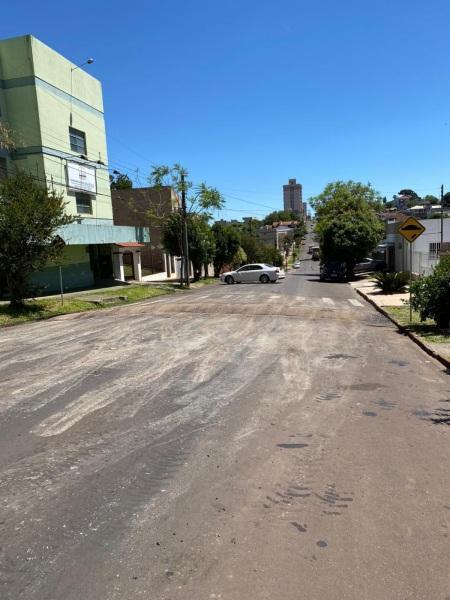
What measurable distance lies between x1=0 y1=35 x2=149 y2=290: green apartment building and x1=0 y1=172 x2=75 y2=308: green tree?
17.6 feet

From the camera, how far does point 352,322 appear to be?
1605 centimetres

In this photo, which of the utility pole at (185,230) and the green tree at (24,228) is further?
the utility pole at (185,230)

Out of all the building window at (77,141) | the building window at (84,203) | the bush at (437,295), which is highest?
the building window at (77,141)

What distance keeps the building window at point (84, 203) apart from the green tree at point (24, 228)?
45.2ft

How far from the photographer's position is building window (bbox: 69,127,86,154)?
1247 inches

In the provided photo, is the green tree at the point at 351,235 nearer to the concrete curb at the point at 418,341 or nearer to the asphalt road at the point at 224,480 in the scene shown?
the concrete curb at the point at 418,341

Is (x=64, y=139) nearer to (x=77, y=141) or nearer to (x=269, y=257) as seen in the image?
(x=77, y=141)

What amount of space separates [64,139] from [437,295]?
25.4 metres

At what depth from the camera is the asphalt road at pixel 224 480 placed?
3180 millimetres

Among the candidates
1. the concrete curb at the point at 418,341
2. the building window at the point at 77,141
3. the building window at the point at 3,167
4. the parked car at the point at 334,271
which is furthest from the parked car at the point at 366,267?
the building window at the point at 3,167

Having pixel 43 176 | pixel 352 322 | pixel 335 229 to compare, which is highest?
pixel 43 176

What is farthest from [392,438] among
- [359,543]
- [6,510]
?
[6,510]

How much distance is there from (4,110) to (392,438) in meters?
28.9

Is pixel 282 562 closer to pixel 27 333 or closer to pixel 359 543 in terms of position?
pixel 359 543
